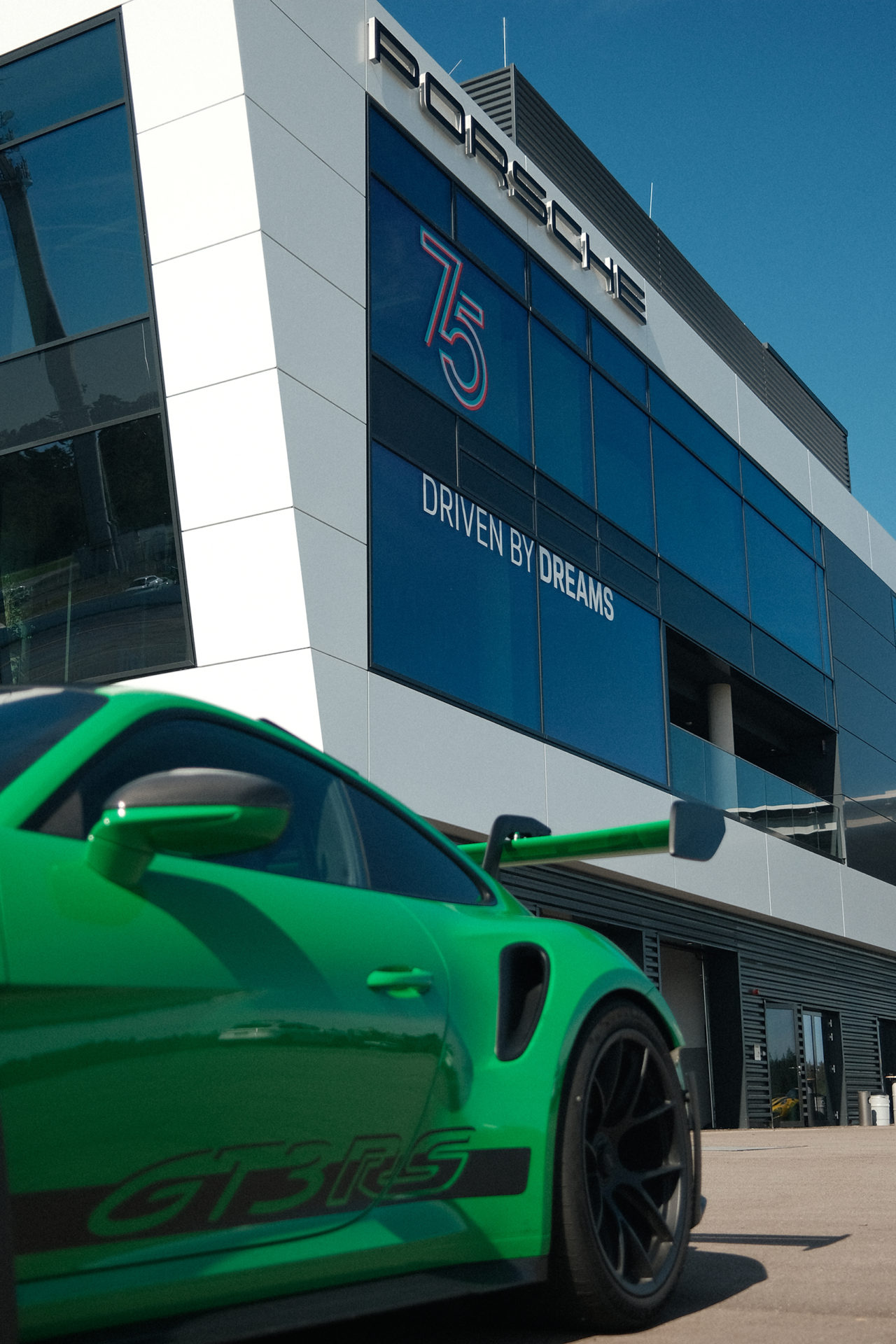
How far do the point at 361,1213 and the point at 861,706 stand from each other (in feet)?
81.9

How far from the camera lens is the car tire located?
312 centimetres

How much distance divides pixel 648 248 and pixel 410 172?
7723mm

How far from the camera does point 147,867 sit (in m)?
2.30

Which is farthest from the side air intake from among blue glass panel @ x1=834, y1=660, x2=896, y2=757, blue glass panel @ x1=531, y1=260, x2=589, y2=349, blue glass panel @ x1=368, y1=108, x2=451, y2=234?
blue glass panel @ x1=834, y1=660, x2=896, y2=757

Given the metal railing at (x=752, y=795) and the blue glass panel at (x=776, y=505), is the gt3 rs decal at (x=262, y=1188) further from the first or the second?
the blue glass panel at (x=776, y=505)

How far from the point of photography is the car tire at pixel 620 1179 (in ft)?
10.2

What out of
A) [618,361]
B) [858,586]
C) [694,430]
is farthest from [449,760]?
[858,586]

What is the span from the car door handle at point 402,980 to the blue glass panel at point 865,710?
2327 cm

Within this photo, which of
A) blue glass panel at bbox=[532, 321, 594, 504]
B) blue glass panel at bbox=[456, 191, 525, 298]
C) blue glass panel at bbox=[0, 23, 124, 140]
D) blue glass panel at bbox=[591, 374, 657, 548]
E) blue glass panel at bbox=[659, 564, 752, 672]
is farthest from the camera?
blue glass panel at bbox=[659, 564, 752, 672]

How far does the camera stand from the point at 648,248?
2102 centimetres

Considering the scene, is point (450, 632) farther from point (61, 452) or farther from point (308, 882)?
point (308, 882)

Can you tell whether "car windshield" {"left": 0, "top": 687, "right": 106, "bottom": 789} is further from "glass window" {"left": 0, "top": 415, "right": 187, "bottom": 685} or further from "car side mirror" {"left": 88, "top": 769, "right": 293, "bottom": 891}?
"glass window" {"left": 0, "top": 415, "right": 187, "bottom": 685}

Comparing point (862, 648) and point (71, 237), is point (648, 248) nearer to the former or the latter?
point (862, 648)

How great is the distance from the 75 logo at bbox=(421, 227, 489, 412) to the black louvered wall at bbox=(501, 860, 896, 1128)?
5.07 meters
